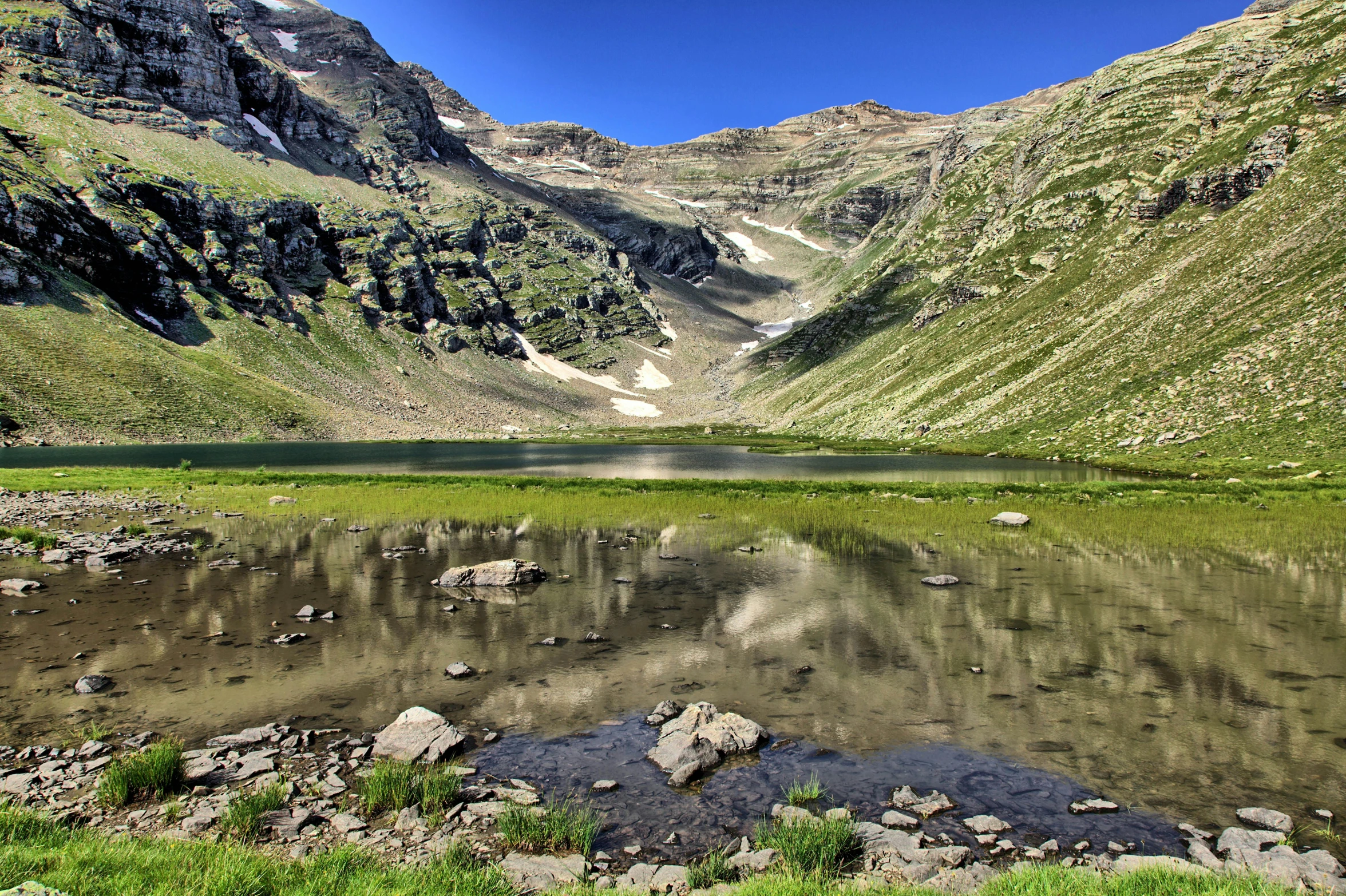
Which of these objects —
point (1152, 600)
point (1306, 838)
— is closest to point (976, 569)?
point (1152, 600)

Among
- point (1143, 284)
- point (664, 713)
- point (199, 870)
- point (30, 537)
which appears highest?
point (1143, 284)

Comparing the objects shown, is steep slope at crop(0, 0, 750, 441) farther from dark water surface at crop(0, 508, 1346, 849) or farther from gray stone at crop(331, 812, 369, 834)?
gray stone at crop(331, 812, 369, 834)

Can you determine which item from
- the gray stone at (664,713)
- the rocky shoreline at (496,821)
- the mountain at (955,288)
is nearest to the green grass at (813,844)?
the rocky shoreline at (496,821)

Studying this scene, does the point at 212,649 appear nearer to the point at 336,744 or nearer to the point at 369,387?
the point at 336,744

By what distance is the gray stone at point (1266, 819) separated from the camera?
→ 852 centimetres

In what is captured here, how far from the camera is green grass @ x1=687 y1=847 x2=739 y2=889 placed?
24.5 ft

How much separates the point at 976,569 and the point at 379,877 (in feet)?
75.5

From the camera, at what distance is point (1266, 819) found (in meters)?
8.66

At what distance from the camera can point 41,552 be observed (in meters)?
25.9

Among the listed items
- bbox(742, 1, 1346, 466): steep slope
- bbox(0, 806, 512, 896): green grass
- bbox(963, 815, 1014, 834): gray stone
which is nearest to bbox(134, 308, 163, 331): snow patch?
bbox(742, 1, 1346, 466): steep slope

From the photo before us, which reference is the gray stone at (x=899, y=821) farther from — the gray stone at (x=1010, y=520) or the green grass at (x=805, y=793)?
the gray stone at (x=1010, y=520)

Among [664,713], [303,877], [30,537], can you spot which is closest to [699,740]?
[664,713]

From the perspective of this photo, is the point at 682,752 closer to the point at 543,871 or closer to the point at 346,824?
the point at 543,871

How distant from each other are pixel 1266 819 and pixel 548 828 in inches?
375
